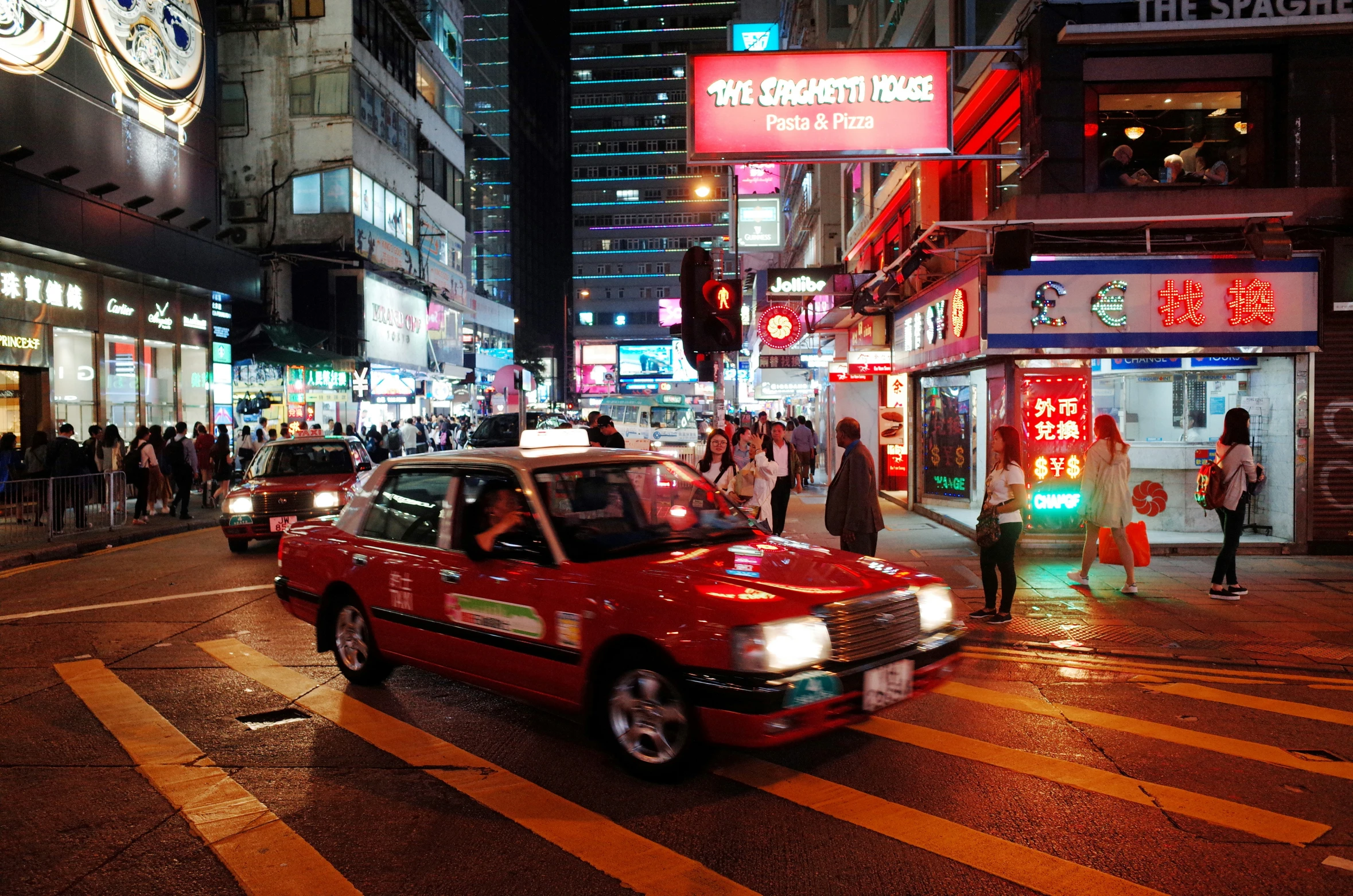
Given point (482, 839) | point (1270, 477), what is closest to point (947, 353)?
point (1270, 477)

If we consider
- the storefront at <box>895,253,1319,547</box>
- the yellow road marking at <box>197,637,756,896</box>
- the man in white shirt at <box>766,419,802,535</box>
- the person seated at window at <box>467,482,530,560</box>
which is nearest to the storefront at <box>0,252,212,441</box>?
the man in white shirt at <box>766,419,802,535</box>

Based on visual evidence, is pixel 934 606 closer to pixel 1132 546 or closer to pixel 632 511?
pixel 632 511

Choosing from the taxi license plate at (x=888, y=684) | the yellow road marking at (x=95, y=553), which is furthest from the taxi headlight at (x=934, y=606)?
the yellow road marking at (x=95, y=553)

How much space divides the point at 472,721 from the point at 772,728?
2.31 m

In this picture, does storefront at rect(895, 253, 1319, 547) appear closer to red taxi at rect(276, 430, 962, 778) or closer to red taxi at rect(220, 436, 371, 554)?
red taxi at rect(276, 430, 962, 778)

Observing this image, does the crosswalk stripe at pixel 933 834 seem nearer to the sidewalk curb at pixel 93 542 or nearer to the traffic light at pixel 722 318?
the traffic light at pixel 722 318

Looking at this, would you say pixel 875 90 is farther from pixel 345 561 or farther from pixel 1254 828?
pixel 1254 828

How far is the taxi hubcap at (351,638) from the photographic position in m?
6.41

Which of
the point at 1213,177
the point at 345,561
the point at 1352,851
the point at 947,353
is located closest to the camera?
the point at 1352,851

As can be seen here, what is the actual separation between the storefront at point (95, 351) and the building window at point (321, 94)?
12.3 meters

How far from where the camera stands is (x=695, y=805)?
4.37 metres

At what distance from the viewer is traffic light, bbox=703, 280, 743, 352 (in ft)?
32.0

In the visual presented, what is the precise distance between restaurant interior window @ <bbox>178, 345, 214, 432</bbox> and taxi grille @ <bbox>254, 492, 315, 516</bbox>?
15.4 meters

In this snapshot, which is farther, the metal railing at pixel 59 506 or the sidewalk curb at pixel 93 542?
the metal railing at pixel 59 506
